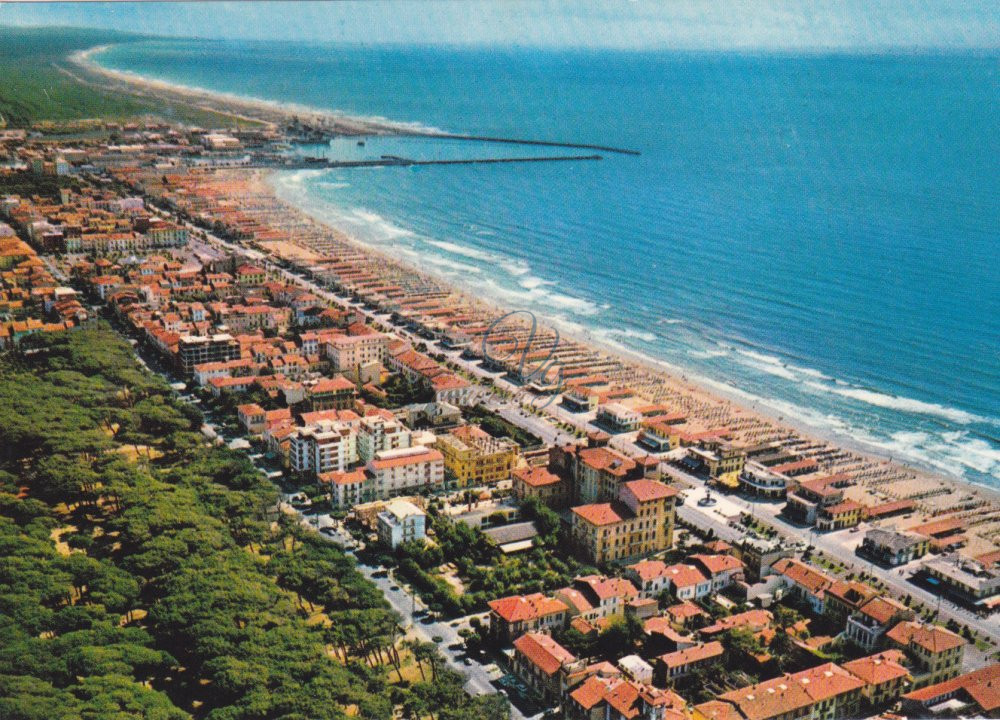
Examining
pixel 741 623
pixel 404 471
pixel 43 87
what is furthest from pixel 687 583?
pixel 43 87

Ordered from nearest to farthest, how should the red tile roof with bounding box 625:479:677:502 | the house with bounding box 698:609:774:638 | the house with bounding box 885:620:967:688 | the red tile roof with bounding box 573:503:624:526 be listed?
the house with bounding box 885:620:967:688 → the house with bounding box 698:609:774:638 → the red tile roof with bounding box 573:503:624:526 → the red tile roof with bounding box 625:479:677:502

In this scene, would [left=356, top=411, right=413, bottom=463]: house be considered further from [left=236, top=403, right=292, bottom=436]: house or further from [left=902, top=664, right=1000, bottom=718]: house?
[left=902, top=664, right=1000, bottom=718]: house

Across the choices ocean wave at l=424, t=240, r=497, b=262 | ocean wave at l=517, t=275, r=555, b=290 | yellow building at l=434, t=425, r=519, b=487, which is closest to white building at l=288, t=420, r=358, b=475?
yellow building at l=434, t=425, r=519, b=487

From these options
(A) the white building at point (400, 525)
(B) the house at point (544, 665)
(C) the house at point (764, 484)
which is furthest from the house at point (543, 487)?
(B) the house at point (544, 665)

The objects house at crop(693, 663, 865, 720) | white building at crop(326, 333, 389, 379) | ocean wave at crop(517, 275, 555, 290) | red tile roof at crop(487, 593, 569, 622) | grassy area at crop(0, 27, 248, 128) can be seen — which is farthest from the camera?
grassy area at crop(0, 27, 248, 128)

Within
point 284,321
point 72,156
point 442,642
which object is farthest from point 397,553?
point 72,156

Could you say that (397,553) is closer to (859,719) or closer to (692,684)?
(692,684)
